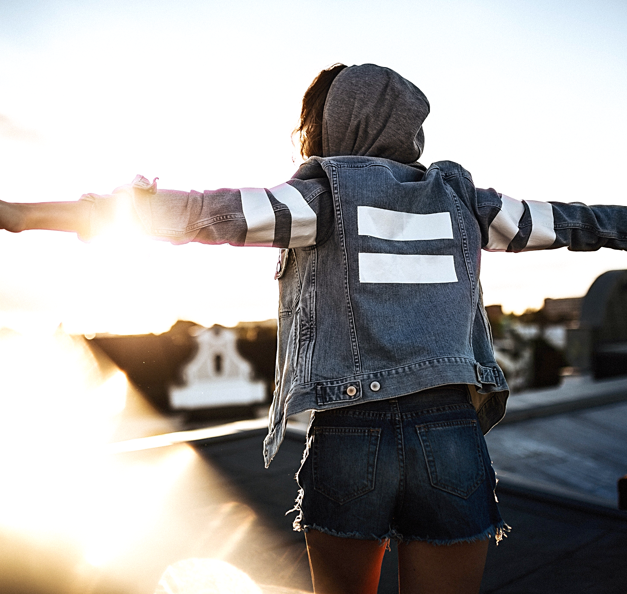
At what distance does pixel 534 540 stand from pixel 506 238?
8.49 feet

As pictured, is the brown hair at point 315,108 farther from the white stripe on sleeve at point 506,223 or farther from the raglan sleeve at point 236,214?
the white stripe on sleeve at point 506,223

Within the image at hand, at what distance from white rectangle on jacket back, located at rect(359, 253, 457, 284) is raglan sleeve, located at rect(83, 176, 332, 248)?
0.14 m

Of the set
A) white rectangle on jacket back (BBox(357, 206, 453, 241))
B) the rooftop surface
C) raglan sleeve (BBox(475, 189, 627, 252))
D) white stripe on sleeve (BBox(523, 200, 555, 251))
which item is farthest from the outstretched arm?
the rooftop surface

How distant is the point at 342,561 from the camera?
3.83 feet

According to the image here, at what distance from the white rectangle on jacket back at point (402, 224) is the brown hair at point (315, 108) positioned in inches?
13.9

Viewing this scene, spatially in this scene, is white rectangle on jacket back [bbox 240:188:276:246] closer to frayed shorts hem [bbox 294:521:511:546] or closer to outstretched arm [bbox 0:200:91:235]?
outstretched arm [bbox 0:200:91:235]

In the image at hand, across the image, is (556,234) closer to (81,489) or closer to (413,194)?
(413,194)

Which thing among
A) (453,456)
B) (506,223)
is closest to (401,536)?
(453,456)

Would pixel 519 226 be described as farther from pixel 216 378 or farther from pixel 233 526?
pixel 216 378

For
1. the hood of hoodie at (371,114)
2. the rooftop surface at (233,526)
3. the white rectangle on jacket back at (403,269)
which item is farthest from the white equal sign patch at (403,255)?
the rooftop surface at (233,526)

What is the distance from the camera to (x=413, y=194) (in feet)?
4.10

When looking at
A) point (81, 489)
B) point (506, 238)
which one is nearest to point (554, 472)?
point (81, 489)

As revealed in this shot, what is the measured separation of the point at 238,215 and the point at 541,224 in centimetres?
86

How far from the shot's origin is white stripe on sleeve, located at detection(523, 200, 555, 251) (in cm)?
147
